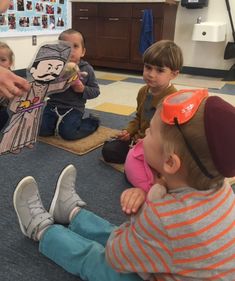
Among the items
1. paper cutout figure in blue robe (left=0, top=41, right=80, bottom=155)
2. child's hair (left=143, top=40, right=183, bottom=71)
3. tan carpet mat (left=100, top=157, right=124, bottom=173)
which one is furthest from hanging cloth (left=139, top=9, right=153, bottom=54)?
paper cutout figure in blue robe (left=0, top=41, right=80, bottom=155)

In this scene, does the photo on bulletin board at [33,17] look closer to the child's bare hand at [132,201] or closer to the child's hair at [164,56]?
the child's hair at [164,56]

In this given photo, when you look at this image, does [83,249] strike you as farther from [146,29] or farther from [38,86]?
[146,29]

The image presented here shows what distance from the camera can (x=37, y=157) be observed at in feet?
4.71

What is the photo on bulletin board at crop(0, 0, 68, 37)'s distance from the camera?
2.74 m

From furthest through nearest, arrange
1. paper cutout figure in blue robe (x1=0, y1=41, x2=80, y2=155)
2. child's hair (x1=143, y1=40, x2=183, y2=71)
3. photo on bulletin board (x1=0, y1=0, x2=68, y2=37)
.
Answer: photo on bulletin board (x1=0, y1=0, x2=68, y2=37) → child's hair (x1=143, y1=40, x2=183, y2=71) → paper cutout figure in blue robe (x1=0, y1=41, x2=80, y2=155)

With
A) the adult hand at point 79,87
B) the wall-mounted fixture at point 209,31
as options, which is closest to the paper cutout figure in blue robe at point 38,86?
the adult hand at point 79,87

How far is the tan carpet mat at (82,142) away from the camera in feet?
5.03

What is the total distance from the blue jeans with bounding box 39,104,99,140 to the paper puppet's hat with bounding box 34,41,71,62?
28.2 inches

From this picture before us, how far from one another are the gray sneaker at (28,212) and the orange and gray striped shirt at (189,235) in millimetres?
366

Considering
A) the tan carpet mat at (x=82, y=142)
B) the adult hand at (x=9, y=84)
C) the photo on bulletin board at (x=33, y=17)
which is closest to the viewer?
the adult hand at (x=9, y=84)

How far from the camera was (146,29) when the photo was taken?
10.6 feet

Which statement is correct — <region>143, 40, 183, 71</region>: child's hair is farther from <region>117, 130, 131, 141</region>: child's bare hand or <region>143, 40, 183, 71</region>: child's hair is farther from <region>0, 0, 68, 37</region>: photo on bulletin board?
<region>0, 0, 68, 37</region>: photo on bulletin board

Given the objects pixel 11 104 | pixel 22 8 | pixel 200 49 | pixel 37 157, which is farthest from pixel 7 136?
pixel 200 49

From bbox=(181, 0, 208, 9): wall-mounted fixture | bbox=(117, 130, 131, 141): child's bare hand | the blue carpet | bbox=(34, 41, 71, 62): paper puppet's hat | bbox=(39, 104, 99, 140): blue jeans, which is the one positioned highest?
bbox=(181, 0, 208, 9): wall-mounted fixture
